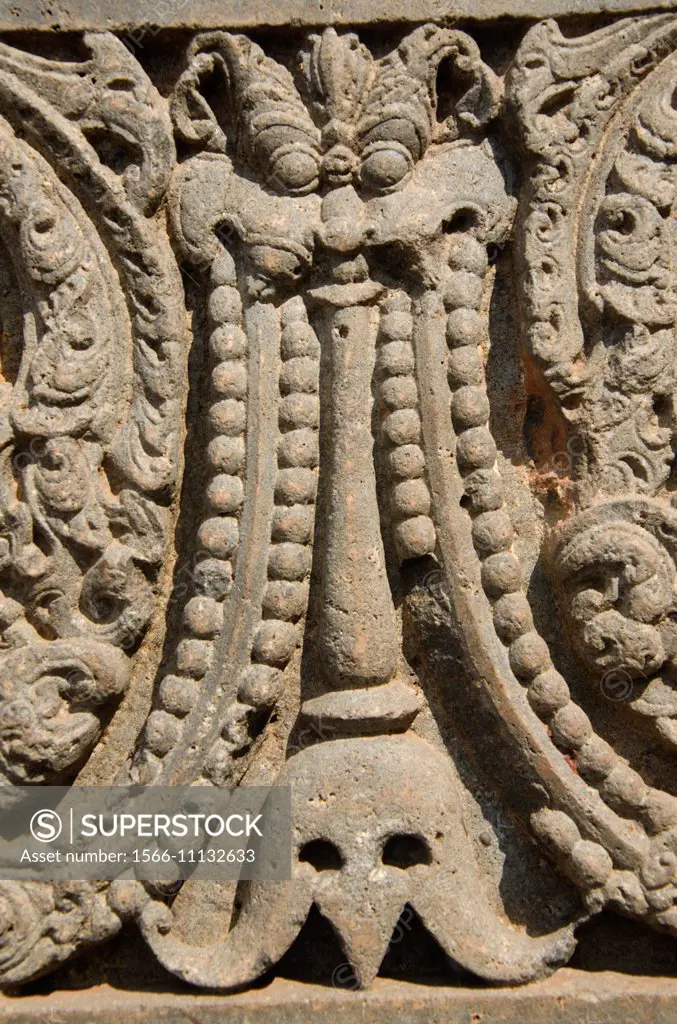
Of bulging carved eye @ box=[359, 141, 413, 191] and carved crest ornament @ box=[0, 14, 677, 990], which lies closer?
carved crest ornament @ box=[0, 14, 677, 990]

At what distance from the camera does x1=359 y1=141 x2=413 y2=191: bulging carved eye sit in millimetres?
2295

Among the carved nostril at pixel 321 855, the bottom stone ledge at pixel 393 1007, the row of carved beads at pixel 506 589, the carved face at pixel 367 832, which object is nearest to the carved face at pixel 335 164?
the row of carved beads at pixel 506 589

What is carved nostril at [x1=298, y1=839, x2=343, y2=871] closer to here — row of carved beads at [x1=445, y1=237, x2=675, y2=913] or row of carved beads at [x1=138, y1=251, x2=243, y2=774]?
row of carved beads at [x1=138, y1=251, x2=243, y2=774]

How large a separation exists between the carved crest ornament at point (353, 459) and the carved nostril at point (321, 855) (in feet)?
0.04

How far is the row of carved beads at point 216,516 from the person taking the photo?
7.27 feet

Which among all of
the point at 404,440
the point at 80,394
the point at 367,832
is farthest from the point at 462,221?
the point at 367,832

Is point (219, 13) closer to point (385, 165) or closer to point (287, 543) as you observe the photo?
point (385, 165)

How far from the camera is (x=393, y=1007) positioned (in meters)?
2.08

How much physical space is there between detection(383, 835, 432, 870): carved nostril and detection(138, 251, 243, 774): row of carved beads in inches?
21.7

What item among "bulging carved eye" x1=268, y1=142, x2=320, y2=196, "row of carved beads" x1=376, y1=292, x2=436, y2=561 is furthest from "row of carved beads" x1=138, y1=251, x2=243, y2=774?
"row of carved beads" x1=376, y1=292, x2=436, y2=561

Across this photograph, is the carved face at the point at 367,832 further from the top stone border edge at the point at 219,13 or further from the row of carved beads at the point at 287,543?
the top stone border edge at the point at 219,13

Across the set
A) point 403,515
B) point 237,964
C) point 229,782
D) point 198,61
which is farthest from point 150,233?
point 237,964

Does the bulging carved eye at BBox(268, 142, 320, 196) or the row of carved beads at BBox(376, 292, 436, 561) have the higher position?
the bulging carved eye at BBox(268, 142, 320, 196)

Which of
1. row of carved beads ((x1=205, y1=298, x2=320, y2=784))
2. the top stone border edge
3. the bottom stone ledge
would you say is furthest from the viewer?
the top stone border edge
